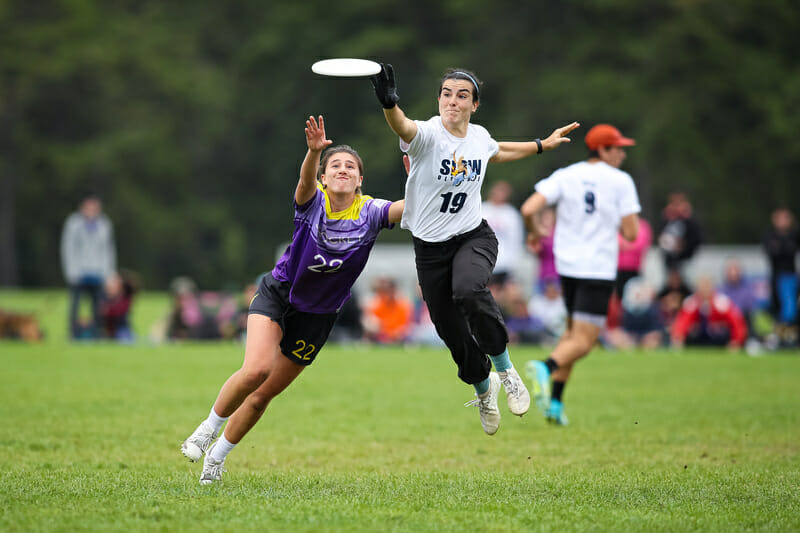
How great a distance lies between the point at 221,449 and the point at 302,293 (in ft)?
3.82

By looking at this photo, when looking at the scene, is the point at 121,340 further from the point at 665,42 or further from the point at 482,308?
the point at 665,42

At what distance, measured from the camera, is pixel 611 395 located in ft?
38.9

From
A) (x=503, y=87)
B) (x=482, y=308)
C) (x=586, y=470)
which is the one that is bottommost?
(x=586, y=470)

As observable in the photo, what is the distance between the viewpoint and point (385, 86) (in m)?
6.12

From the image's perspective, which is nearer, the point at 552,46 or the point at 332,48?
the point at 552,46

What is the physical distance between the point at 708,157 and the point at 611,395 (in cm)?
2991

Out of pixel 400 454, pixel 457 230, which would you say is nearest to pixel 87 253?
pixel 400 454

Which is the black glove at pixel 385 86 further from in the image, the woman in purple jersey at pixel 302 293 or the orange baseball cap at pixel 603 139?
the orange baseball cap at pixel 603 139

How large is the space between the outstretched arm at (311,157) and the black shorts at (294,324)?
64 cm

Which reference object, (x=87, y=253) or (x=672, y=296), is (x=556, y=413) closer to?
(x=672, y=296)

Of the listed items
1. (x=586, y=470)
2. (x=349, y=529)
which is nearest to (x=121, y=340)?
(x=586, y=470)

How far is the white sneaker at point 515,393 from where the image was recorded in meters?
6.91

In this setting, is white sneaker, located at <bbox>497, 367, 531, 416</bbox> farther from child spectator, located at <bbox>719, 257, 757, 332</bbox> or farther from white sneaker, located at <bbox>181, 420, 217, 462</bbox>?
child spectator, located at <bbox>719, 257, 757, 332</bbox>

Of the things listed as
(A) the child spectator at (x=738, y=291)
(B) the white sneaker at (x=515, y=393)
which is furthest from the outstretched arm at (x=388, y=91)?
(A) the child spectator at (x=738, y=291)
